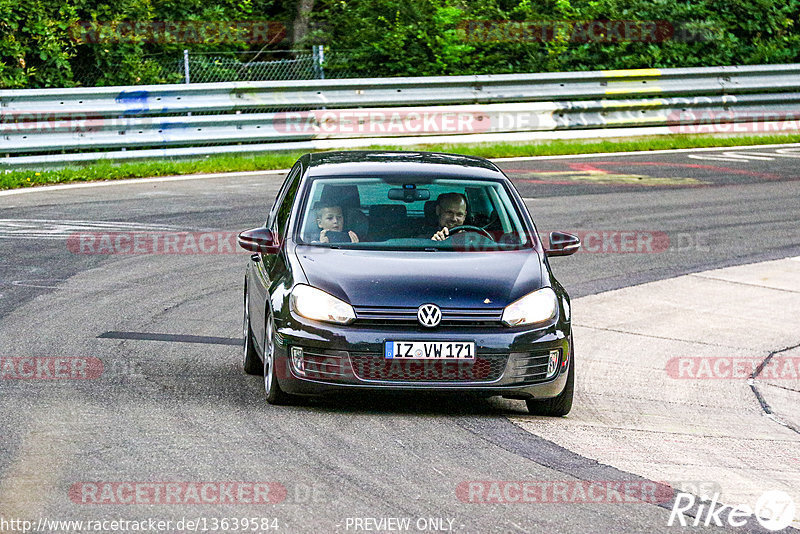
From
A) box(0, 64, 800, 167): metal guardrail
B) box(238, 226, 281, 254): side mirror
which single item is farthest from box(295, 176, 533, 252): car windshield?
box(0, 64, 800, 167): metal guardrail

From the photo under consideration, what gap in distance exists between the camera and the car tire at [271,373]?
7387 mm

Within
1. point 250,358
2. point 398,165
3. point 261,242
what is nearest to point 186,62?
point 398,165

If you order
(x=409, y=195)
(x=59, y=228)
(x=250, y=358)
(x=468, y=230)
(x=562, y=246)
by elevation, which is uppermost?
(x=409, y=195)

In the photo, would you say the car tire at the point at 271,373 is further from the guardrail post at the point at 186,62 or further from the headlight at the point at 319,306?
the guardrail post at the point at 186,62

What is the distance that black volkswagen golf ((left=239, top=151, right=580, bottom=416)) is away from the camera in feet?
23.3

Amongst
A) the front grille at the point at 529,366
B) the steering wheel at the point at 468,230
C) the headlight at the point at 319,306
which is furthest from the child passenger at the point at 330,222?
the front grille at the point at 529,366

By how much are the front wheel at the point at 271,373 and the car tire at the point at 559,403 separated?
1.42m

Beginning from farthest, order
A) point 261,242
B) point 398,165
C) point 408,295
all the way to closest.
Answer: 1. point 398,165
2. point 261,242
3. point 408,295

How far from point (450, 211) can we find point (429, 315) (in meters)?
1.32

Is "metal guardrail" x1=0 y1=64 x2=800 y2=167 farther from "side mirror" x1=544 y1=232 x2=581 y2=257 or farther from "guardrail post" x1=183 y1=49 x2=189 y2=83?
"side mirror" x1=544 y1=232 x2=581 y2=257

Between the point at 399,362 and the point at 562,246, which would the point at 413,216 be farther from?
the point at 399,362

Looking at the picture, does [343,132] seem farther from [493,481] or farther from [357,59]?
[493,481]

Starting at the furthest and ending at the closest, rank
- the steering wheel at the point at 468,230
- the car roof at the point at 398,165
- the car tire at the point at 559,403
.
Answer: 1. the car roof at the point at 398,165
2. the steering wheel at the point at 468,230
3. the car tire at the point at 559,403

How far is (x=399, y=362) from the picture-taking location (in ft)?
23.2
